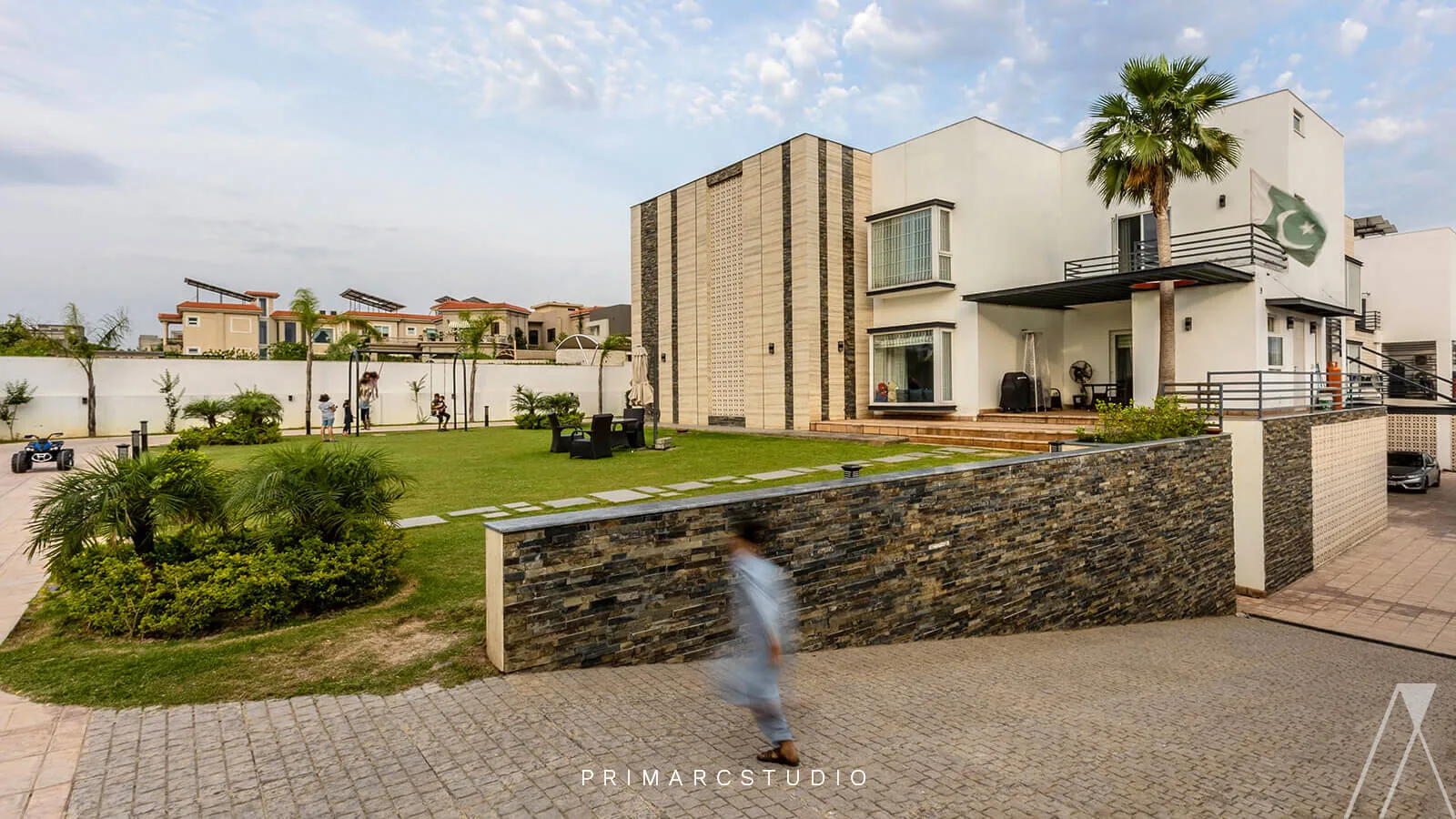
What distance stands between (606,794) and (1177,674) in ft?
21.0

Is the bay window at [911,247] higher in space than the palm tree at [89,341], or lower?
higher

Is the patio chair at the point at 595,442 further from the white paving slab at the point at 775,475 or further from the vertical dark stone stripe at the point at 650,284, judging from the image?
the vertical dark stone stripe at the point at 650,284

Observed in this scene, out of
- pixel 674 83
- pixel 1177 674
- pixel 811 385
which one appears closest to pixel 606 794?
pixel 1177 674

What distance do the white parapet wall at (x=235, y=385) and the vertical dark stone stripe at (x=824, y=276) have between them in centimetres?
1539

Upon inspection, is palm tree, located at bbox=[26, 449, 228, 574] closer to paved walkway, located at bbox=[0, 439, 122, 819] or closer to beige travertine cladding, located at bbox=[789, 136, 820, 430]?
paved walkway, located at bbox=[0, 439, 122, 819]

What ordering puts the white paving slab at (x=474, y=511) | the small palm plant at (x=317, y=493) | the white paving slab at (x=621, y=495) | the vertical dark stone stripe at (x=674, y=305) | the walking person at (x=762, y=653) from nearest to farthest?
the walking person at (x=762, y=653), the small palm plant at (x=317, y=493), the white paving slab at (x=474, y=511), the white paving slab at (x=621, y=495), the vertical dark stone stripe at (x=674, y=305)

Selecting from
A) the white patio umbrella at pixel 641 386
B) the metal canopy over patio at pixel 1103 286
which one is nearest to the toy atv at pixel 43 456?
the white patio umbrella at pixel 641 386

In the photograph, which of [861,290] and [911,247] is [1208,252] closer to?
[911,247]

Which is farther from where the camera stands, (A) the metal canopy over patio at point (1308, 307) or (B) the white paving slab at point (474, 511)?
(A) the metal canopy over patio at point (1308, 307)

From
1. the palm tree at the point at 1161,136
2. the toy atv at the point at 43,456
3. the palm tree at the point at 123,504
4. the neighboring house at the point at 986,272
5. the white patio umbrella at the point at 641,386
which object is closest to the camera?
the palm tree at the point at 123,504

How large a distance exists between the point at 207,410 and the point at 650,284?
50.0ft

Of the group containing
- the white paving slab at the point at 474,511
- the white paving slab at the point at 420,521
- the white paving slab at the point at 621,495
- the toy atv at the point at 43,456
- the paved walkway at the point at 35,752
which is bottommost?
the paved walkway at the point at 35,752

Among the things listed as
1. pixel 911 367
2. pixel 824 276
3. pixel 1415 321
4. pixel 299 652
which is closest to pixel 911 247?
pixel 824 276

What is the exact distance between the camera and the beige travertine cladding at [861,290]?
67.2 ft
